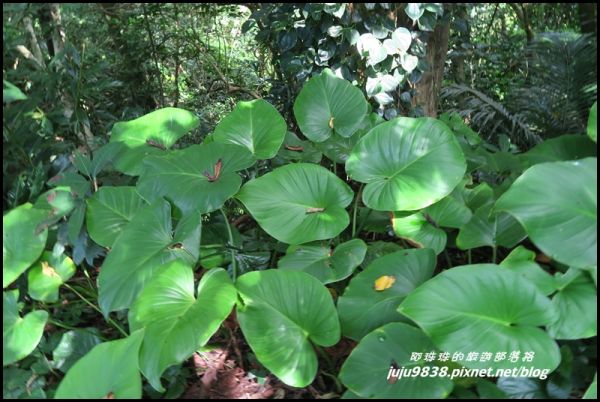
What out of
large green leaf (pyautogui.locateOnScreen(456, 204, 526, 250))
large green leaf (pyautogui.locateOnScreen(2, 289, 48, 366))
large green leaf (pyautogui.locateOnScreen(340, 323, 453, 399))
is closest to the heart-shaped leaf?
large green leaf (pyautogui.locateOnScreen(2, 289, 48, 366))

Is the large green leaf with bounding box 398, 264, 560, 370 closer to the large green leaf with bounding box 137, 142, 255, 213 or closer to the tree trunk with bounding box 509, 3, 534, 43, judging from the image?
the large green leaf with bounding box 137, 142, 255, 213

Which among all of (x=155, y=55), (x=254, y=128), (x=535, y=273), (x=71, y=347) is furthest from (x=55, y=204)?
(x=155, y=55)

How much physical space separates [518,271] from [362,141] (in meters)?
0.65

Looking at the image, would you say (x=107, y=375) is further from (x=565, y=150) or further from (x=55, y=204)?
(x=565, y=150)

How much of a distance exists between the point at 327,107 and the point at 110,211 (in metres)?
0.87

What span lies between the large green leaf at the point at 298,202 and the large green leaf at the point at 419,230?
0.58 ft

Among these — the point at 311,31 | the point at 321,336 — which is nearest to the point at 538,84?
the point at 311,31

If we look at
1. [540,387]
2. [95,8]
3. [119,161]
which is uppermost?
[95,8]

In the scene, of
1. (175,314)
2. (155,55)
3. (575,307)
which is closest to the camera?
(575,307)

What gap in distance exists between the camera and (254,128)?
177 cm

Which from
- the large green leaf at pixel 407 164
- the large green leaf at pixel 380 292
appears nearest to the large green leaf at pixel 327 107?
the large green leaf at pixel 407 164

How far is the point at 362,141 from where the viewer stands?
1.57 m

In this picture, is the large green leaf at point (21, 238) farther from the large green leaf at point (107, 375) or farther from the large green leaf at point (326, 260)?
the large green leaf at point (326, 260)

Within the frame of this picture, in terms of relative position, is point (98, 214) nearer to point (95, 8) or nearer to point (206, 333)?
point (206, 333)
